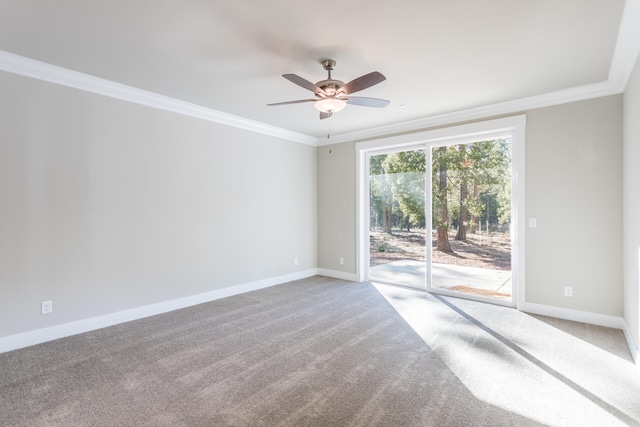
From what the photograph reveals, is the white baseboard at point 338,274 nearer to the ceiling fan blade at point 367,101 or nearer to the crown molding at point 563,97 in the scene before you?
the crown molding at point 563,97

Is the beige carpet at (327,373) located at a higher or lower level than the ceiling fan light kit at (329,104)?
lower

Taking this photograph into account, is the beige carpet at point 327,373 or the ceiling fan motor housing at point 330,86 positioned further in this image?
the ceiling fan motor housing at point 330,86

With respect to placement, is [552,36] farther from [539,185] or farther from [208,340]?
[208,340]

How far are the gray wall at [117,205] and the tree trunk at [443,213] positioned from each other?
2742mm

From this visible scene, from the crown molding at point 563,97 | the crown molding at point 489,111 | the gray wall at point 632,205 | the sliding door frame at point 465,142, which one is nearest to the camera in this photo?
the crown molding at point 563,97

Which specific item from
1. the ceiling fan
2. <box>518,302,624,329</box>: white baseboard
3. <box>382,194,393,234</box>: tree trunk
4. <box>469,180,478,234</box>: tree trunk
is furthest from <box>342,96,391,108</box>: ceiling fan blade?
<box>518,302,624,329</box>: white baseboard

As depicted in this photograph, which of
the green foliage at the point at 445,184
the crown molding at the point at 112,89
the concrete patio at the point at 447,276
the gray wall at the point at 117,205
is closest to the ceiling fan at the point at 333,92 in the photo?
the crown molding at the point at 112,89

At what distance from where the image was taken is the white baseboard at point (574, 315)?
3494 mm

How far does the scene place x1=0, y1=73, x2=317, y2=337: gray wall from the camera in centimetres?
300

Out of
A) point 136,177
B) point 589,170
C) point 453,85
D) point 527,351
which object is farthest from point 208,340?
point 589,170

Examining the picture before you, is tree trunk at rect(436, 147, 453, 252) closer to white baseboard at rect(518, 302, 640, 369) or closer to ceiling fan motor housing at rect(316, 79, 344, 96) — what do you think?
white baseboard at rect(518, 302, 640, 369)

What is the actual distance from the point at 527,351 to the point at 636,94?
244 cm

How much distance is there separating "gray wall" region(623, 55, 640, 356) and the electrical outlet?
5.37m

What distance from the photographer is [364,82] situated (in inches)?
105
